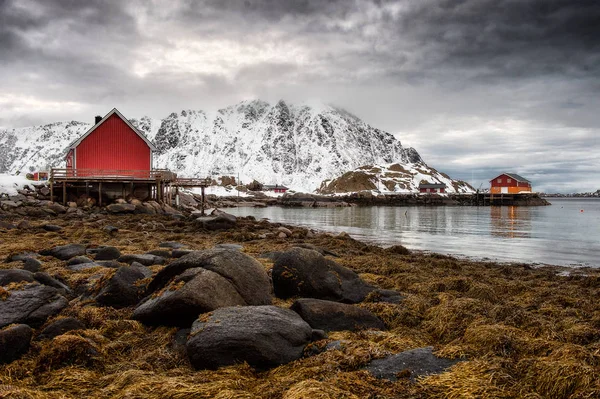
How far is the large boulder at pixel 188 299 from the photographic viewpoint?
20.4 ft

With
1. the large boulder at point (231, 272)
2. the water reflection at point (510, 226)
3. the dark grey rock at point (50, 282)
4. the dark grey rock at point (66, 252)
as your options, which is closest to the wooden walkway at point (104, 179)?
the dark grey rock at point (66, 252)

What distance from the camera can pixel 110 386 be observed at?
180 inches

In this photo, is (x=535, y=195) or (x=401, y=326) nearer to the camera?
(x=401, y=326)

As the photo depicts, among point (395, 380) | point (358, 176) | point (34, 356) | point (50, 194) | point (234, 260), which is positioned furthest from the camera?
point (358, 176)

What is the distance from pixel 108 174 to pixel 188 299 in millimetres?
37963

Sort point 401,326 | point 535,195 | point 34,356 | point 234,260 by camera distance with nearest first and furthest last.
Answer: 1. point 34,356
2. point 401,326
3. point 234,260
4. point 535,195

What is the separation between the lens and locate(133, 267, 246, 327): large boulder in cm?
620

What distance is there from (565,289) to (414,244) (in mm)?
14107

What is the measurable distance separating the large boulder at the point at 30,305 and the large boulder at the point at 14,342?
570 millimetres

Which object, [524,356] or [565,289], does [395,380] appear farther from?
[565,289]

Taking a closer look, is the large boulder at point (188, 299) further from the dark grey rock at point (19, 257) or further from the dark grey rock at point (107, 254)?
the dark grey rock at point (19, 257)

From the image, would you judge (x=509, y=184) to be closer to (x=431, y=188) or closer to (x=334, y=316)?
(x=431, y=188)

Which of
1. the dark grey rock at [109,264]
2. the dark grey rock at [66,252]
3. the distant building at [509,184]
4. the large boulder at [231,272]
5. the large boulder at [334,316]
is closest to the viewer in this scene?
the large boulder at [334,316]

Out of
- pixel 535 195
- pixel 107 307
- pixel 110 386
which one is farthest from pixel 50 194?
pixel 535 195
